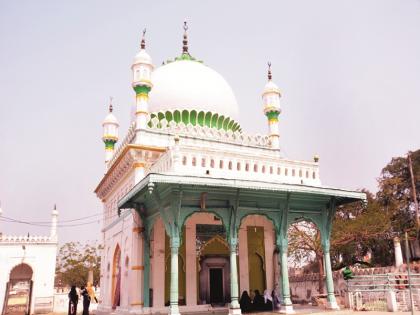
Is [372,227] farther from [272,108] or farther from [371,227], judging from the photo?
[272,108]

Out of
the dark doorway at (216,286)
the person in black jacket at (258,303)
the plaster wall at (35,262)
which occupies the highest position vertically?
the plaster wall at (35,262)

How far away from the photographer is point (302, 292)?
27.4 m

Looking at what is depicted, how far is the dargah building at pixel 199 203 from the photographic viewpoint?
525 inches

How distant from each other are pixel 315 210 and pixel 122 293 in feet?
27.9

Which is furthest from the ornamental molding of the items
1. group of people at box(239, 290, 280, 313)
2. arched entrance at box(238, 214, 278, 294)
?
group of people at box(239, 290, 280, 313)

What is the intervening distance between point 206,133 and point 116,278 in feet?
24.8

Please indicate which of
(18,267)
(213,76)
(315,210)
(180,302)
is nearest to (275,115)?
(213,76)

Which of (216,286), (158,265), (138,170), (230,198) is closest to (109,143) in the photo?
(138,170)

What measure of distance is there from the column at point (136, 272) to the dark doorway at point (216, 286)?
8.95ft

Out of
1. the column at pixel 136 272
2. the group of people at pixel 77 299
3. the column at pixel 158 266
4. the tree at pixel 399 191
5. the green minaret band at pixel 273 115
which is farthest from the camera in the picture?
the tree at pixel 399 191

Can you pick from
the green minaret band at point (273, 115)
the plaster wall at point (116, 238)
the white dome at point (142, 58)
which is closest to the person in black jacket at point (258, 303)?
the plaster wall at point (116, 238)

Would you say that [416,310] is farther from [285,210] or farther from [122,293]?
[122,293]

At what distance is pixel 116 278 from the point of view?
18719 mm

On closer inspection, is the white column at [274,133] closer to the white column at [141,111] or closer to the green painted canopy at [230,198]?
the green painted canopy at [230,198]
